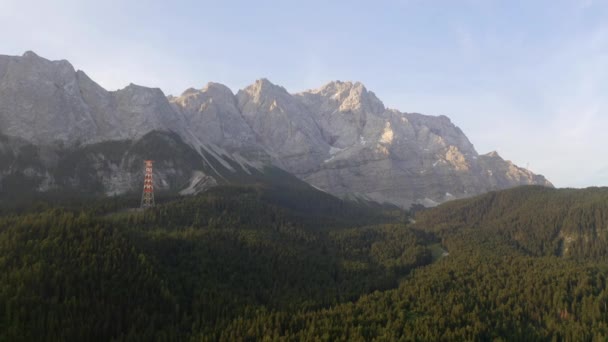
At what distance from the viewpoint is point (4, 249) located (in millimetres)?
110188

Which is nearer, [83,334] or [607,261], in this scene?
[83,334]

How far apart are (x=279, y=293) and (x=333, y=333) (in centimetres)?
3600

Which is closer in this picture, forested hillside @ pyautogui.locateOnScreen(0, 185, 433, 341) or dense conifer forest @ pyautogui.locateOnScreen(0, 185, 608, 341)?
forested hillside @ pyautogui.locateOnScreen(0, 185, 433, 341)

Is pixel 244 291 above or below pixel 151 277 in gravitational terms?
below

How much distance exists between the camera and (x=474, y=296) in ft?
450

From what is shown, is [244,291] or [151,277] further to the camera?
[244,291]

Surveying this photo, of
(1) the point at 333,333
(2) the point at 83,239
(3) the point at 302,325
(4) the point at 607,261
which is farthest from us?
(4) the point at 607,261

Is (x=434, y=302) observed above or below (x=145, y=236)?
below

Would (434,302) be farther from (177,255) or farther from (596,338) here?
(177,255)

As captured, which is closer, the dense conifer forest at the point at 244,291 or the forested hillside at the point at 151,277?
the forested hillside at the point at 151,277

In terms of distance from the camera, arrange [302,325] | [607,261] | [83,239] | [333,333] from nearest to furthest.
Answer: [333,333]
[302,325]
[83,239]
[607,261]

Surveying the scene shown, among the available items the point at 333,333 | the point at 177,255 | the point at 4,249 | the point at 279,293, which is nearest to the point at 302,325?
the point at 333,333

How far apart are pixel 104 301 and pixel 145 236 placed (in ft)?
142

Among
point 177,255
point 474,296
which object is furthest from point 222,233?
point 474,296
